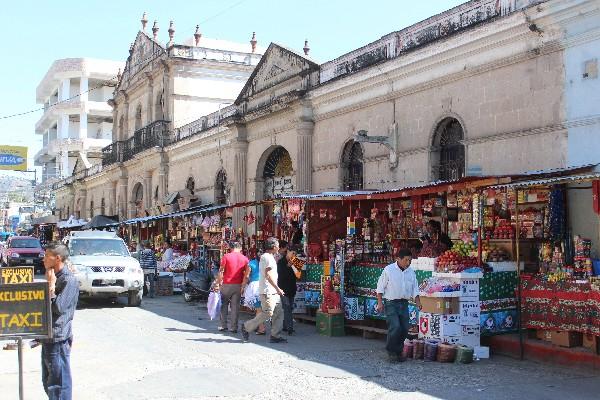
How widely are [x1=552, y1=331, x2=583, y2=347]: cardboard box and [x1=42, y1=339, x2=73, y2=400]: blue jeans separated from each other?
6.81 meters

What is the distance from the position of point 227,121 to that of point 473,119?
12.2 metres

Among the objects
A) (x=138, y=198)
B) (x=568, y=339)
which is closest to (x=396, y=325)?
(x=568, y=339)

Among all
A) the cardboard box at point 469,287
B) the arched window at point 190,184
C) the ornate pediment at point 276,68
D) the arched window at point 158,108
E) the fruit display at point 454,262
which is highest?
the arched window at point 158,108

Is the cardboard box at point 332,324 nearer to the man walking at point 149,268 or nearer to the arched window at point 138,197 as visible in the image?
the man walking at point 149,268

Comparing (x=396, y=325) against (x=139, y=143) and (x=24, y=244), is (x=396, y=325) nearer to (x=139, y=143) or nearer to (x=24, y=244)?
(x=24, y=244)

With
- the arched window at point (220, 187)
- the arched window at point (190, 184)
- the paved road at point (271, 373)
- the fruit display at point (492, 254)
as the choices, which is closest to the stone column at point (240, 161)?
the arched window at point (220, 187)

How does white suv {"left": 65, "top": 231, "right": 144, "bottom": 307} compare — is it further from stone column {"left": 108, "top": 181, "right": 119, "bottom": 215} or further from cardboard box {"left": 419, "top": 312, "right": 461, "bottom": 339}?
stone column {"left": 108, "top": 181, "right": 119, "bottom": 215}

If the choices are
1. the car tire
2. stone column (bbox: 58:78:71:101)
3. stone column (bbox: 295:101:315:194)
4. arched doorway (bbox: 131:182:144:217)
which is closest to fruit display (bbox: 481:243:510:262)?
stone column (bbox: 295:101:315:194)

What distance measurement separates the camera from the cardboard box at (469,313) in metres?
10.6

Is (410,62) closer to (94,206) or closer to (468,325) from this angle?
(468,325)

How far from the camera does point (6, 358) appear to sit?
33.9ft

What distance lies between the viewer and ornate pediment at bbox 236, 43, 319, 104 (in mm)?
21266

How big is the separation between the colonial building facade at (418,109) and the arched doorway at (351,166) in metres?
0.03

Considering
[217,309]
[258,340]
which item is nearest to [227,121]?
[217,309]
